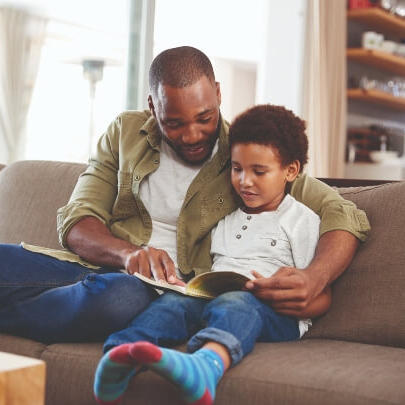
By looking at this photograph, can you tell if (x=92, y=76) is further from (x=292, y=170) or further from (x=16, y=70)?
(x=292, y=170)

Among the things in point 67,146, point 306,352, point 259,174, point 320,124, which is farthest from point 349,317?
point 320,124

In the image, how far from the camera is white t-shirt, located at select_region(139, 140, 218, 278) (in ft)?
6.44

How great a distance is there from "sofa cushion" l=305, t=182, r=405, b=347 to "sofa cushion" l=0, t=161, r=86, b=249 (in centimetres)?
88

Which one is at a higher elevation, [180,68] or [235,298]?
[180,68]

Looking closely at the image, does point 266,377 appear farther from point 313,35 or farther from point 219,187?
point 313,35

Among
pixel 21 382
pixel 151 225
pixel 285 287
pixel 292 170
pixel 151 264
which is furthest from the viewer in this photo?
pixel 151 225

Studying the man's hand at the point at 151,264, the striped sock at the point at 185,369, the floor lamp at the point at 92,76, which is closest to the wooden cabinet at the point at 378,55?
the floor lamp at the point at 92,76

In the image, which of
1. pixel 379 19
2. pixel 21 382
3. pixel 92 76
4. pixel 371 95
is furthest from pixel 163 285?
pixel 379 19

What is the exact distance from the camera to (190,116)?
1885mm

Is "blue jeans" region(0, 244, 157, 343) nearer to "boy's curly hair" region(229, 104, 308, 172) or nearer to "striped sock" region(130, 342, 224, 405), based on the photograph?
"striped sock" region(130, 342, 224, 405)

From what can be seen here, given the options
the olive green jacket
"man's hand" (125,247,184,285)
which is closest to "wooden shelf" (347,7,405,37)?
the olive green jacket

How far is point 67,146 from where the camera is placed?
156 inches

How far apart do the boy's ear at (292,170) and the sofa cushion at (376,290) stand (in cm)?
22

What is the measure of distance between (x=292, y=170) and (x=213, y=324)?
0.51 meters
